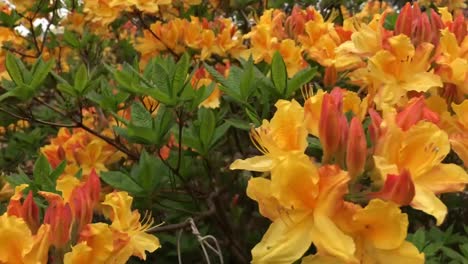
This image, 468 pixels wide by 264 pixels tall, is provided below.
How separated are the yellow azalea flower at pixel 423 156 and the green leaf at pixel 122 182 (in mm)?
616

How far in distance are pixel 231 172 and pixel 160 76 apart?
588 millimetres

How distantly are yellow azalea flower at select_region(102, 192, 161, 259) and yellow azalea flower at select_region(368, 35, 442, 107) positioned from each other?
1.82ft

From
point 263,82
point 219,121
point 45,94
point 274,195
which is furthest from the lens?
point 45,94

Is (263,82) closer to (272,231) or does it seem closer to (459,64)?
(459,64)

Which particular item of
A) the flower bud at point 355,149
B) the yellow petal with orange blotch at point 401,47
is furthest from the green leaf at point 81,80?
the flower bud at point 355,149

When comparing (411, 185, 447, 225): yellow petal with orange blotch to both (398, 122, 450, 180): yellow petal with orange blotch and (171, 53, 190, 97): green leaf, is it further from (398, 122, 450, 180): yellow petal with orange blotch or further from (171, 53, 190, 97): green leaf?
(171, 53, 190, 97): green leaf

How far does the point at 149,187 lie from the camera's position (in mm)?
1473

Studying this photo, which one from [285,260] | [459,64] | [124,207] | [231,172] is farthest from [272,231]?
[231,172]

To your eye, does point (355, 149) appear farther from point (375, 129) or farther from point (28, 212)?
point (28, 212)

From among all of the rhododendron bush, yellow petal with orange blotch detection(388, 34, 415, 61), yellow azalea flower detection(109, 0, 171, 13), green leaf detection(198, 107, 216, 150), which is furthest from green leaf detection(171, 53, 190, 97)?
yellow azalea flower detection(109, 0, 171, 13)

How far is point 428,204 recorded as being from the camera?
3.35 ft

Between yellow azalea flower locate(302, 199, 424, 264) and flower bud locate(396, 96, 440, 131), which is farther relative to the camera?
flower bud locate(396, 96, 440, 131)

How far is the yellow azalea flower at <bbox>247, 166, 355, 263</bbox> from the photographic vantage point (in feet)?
3.23

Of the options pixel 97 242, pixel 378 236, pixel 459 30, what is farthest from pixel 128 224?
pixel 459 30
